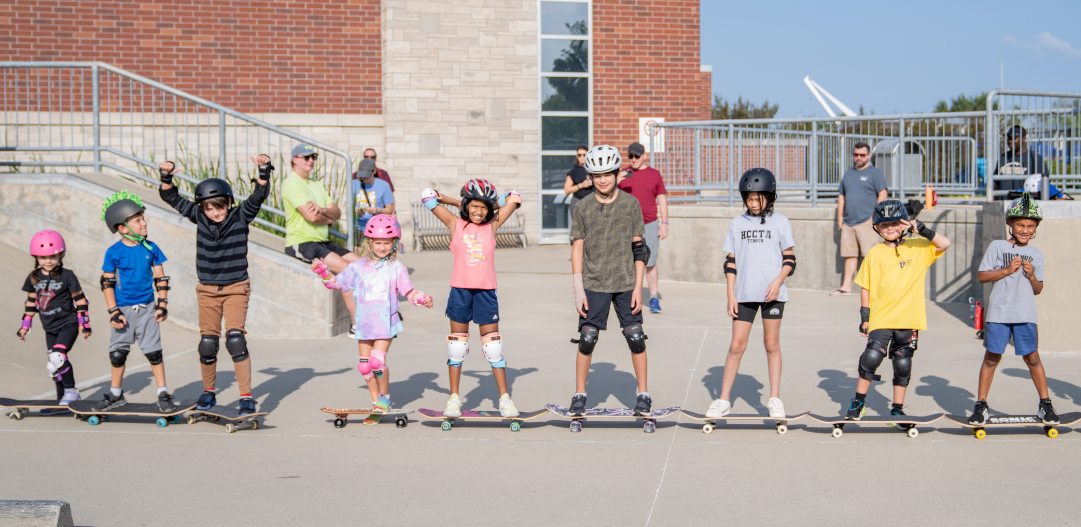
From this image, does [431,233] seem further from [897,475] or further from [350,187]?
[897,475]

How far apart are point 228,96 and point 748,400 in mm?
13373

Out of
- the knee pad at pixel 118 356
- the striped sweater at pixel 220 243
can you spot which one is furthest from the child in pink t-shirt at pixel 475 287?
the knee pad at pixel 118 356

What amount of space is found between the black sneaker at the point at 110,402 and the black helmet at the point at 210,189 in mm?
1494

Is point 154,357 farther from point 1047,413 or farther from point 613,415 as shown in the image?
point 1047,413

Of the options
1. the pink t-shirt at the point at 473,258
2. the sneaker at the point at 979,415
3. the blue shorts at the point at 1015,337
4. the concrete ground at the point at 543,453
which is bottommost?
the concrete ground at the point at 543,453

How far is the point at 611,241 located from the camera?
6074 millimetres

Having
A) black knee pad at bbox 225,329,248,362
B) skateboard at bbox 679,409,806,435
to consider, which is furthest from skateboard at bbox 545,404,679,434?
black knee pad at bbox 225,329,248,362

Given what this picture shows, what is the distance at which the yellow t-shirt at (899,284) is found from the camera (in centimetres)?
575

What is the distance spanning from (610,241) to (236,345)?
2.69 metres

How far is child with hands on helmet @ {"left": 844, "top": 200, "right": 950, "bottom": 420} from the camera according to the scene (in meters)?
5.75

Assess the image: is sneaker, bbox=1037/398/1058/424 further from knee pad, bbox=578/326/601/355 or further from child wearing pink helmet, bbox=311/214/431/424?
child wearing pink helmet, bbox=311/214/431/424

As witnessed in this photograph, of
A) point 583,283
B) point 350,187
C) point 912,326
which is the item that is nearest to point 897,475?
point 912,326

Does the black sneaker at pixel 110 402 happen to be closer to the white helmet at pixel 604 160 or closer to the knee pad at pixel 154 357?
the knee pad at pixel 154 357

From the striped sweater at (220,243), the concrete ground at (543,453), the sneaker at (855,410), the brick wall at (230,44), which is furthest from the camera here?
the brick wall at (230,44)
